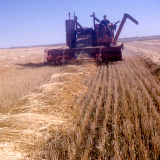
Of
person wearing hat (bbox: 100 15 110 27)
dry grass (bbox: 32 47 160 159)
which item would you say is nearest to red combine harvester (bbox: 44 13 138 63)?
person wearing hat (bbox: 100 15 110 27)

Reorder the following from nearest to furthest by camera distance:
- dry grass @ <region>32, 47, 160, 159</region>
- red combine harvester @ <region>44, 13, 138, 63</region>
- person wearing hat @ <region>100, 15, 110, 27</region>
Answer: dry grass @ <region>32, 47, 160, 159</region>
red combine harvester @ <region>44, 13, 138, 63</region>
person wearing hat @ <region>100, 15, 110, 27</region>

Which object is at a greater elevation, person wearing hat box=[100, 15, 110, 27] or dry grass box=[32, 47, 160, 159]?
person wearing hat box=[100, 15, 110, 27]

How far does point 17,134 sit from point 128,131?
184 centimetres

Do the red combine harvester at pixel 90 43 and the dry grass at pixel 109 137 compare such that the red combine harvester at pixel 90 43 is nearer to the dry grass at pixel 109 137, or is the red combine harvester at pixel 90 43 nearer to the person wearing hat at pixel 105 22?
the person wearing hat at pixel 105 22

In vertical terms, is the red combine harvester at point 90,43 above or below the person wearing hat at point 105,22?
below

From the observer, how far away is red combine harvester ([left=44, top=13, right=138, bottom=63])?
36.3 feet

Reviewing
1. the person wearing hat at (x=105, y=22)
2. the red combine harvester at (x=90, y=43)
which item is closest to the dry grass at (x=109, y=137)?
the red combine harvester at (x=90, y=43)

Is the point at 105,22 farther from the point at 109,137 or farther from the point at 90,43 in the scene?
the point at 109,137

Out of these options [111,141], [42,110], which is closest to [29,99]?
[42,110]

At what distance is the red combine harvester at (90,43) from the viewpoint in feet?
36.3

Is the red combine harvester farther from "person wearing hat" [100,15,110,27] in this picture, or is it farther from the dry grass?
the dry grass

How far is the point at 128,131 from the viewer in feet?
9.07

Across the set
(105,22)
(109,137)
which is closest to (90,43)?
(105,22)

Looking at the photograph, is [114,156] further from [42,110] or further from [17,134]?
[42,110]
